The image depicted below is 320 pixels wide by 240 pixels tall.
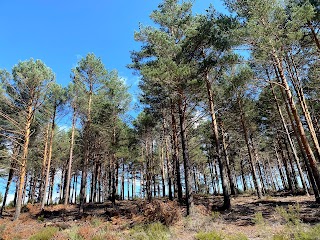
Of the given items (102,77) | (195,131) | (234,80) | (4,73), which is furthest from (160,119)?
(4,73)

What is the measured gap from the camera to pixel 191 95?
12594 millimetres

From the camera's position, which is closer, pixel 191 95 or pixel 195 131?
pixel 191 95

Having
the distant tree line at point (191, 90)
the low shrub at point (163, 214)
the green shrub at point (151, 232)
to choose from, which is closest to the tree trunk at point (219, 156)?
the distant tree line at point (191, 90)

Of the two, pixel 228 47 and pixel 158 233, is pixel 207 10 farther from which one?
pixel 158 233

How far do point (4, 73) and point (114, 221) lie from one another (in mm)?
11565

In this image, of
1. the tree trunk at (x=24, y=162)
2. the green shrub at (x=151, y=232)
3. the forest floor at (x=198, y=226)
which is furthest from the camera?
the tree trunk at (x=24, y=162)

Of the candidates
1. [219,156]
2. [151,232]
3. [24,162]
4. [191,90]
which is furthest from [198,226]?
[24,162]

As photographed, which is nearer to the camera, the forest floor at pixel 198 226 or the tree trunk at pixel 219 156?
the forest floor at pixel 198 226

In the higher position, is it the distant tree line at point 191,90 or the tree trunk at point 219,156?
the distant tree line at point 191,90

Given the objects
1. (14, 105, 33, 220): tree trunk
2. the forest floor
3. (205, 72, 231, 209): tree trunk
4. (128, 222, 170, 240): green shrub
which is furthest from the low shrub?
(14, 105, 33, 220): tree trunk

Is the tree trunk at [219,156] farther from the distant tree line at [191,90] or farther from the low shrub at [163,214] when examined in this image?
the low shrub at [163,214]

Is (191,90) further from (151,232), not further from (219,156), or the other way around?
(151,232)

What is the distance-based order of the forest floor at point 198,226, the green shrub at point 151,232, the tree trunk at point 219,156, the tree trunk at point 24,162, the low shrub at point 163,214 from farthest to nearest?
the tree trunk at point 24,162, the tree trunk at point 219,156, the low shrub at point 163,214, the green shrub at point 151,232, the forest floor at point 198,226

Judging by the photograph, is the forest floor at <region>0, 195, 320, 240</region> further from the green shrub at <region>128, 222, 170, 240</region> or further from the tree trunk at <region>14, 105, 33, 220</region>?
the tree trunk at <region>14, 105, 33, 220</region>
